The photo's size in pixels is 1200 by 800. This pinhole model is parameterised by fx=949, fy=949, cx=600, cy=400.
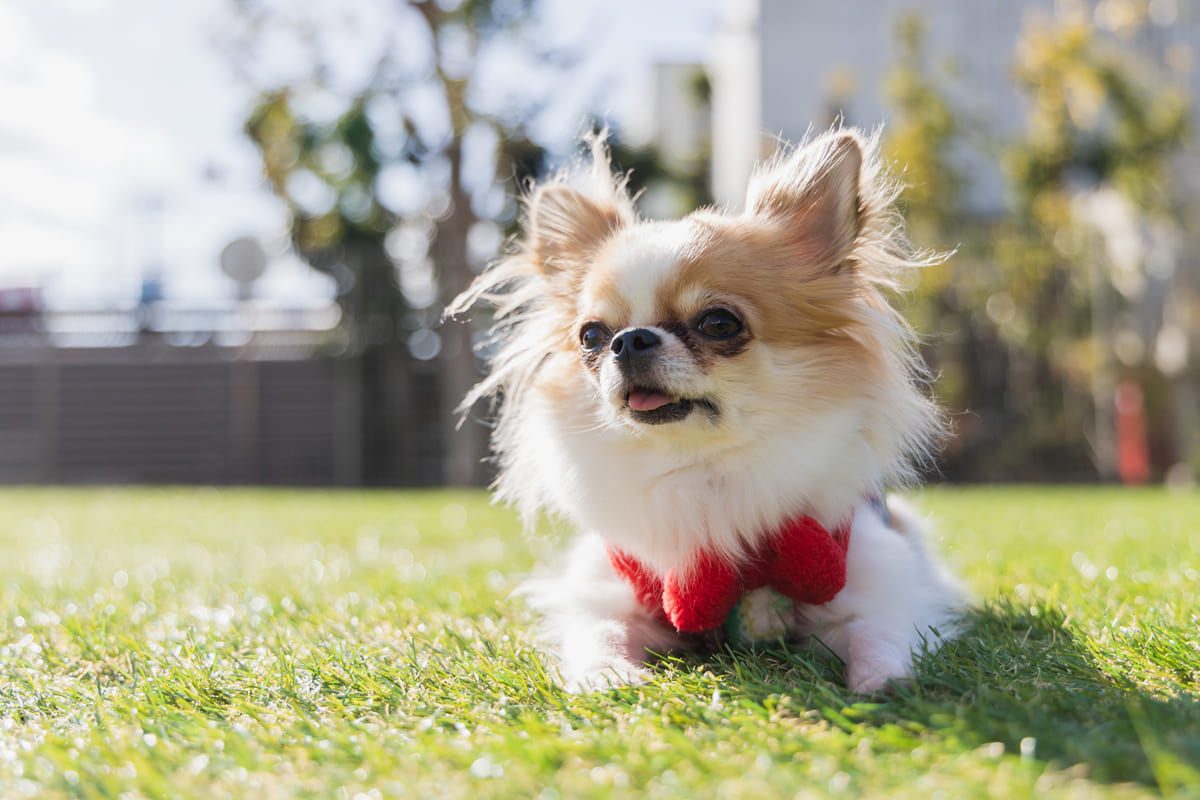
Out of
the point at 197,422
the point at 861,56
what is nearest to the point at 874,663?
the point at 197,422

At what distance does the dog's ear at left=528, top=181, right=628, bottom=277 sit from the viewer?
2627 millimetres

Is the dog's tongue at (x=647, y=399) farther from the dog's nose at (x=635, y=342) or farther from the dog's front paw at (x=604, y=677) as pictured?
the dog's front paw at (x=604, y=677)

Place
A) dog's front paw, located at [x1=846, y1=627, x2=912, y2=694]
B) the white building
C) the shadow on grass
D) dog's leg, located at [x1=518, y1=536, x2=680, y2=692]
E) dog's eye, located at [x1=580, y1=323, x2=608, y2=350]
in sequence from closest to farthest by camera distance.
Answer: the shadow on grass
dog's front paw, located at [x1=846, y1=627, x2=912, y2=694]
dog's leg, located at [x1=518, y1=536, x2=680, y2=692]
dog's eye, located at [x1=580, y1=323, x2=608, y2=350]
the white building

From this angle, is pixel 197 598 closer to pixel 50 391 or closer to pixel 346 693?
pixel 346 693

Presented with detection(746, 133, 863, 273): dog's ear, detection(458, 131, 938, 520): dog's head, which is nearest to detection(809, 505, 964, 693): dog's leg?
detection(458, 131, 938, 520): dog's head

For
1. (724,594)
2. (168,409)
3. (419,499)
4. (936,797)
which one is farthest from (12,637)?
(168,409)

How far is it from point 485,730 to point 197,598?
6.78 feet

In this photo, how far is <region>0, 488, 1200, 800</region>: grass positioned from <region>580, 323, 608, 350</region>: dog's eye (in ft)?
2.39

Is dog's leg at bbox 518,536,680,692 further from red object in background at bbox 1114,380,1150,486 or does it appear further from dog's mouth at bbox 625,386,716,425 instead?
red object in background at bbox 1114,380,1150,486

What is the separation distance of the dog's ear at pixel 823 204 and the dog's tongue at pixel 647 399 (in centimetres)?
55

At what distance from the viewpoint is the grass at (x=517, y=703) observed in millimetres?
1324

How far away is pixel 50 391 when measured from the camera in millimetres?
13930

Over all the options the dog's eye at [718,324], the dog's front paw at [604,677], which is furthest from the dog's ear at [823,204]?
the dog's front paw at [604,677]

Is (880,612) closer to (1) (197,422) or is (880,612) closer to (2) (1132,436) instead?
(2) (1132,436)
